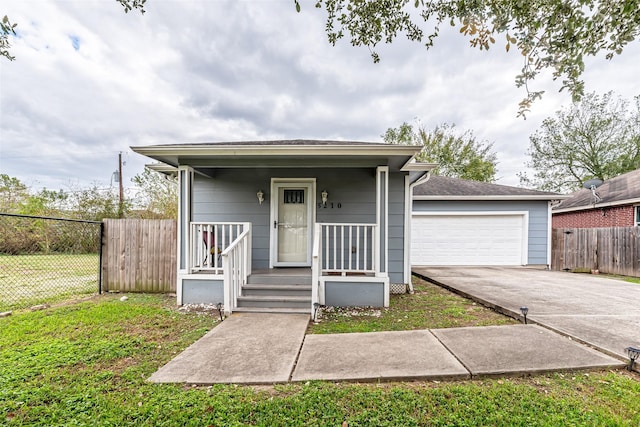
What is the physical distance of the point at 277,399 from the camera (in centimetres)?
210

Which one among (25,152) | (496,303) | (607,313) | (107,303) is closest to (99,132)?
(25,152)

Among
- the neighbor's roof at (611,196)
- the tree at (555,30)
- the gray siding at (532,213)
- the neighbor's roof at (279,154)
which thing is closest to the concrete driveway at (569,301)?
the gray siding at (532,213)

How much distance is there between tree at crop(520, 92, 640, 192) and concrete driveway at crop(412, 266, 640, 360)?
51.0 ft

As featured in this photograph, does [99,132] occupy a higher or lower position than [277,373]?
higher

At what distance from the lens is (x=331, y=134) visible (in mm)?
15406

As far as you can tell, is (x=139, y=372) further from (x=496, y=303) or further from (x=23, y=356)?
(x=496, y=303)

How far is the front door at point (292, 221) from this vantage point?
5.80 meters

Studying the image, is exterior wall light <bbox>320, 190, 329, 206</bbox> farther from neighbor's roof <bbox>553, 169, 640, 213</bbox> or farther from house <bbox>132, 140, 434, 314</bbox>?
neighbor's roof <bbox>553, 169, 640, 213</bbox>

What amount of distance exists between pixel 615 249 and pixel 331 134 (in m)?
12.2

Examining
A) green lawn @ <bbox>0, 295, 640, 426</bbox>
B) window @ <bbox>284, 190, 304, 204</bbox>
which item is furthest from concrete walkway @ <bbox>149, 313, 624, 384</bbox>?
window @ <bbox>284, 190, 304, 204</bbox>

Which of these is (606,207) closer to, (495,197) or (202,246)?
(495,197)

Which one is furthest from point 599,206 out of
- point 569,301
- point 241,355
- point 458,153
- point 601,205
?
point 241,355

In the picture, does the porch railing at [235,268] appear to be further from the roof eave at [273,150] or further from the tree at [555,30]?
the tree at [555,30]

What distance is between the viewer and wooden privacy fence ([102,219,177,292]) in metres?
5.63
